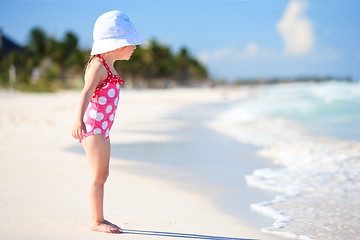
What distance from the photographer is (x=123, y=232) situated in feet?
9.20

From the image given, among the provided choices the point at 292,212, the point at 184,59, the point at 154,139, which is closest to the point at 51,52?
the point at 184,59

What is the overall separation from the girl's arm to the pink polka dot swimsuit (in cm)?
5

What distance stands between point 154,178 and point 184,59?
327 ft

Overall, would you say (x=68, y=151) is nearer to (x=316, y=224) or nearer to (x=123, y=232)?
(x=123, y=232)

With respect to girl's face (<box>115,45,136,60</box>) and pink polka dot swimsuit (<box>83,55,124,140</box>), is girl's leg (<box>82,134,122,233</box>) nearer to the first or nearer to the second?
pink polka dot swimsuit (<box>83,55,124,140</box>)

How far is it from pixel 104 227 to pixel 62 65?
63.4 metres

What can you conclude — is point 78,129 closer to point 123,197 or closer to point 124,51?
point 124,51

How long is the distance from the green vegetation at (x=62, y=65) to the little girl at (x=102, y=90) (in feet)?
106

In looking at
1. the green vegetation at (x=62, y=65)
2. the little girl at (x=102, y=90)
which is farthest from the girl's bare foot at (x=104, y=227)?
the green vegetation at (x=62, y=65)

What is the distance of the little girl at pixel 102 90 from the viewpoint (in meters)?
2.67

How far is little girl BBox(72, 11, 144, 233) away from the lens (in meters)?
2.67

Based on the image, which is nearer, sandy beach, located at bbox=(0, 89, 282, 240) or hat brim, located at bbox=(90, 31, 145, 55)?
hat brim, located at bbox=(90, 31, 145, 55)

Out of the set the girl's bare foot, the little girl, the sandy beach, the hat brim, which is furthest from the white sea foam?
the hat brim

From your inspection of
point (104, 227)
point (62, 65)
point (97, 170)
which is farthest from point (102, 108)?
point (62, 65)
